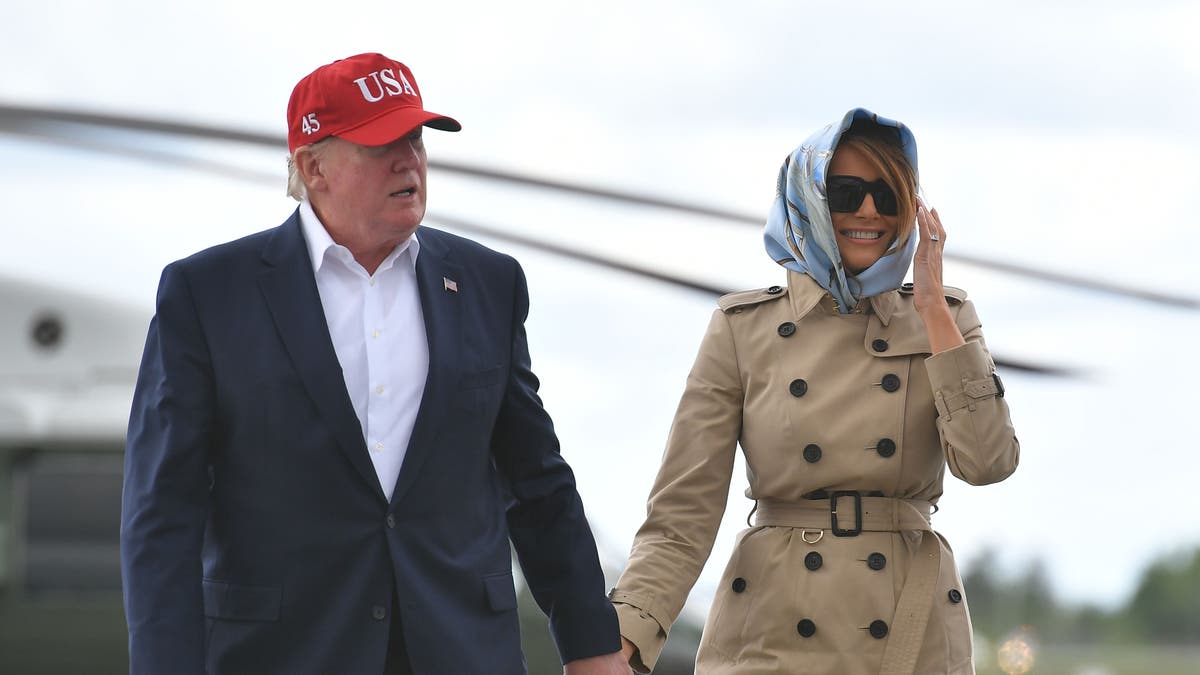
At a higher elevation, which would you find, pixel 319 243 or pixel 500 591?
pixel 319 243

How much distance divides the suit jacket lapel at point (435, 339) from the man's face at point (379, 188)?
109 millimetres

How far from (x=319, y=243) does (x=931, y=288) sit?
3.70ft

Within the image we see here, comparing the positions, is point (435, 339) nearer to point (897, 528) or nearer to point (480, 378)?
point (480, 378)

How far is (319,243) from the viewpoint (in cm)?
272

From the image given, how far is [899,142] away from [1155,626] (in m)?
45.9

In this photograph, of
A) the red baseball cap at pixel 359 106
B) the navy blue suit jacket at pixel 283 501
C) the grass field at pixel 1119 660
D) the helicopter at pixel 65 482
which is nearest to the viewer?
the navy blue suit jacket at pixel 283 501

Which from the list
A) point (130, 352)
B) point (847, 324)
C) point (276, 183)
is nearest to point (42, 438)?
point (130, 352)

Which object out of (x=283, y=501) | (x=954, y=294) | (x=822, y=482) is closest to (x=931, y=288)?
(x=954, y=294)

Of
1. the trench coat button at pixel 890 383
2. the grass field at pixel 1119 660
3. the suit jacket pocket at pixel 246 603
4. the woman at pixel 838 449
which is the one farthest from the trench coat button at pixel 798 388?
the grass field at pixel 1119 660

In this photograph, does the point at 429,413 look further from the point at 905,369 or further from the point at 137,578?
the point at 905,369

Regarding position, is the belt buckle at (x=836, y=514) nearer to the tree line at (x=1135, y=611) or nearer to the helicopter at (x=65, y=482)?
the helicopter at (x=65, y=482)

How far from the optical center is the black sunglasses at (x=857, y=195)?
307cm

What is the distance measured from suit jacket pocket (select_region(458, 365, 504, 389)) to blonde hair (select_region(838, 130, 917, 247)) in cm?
82

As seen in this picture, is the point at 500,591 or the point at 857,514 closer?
the point at 500,591
